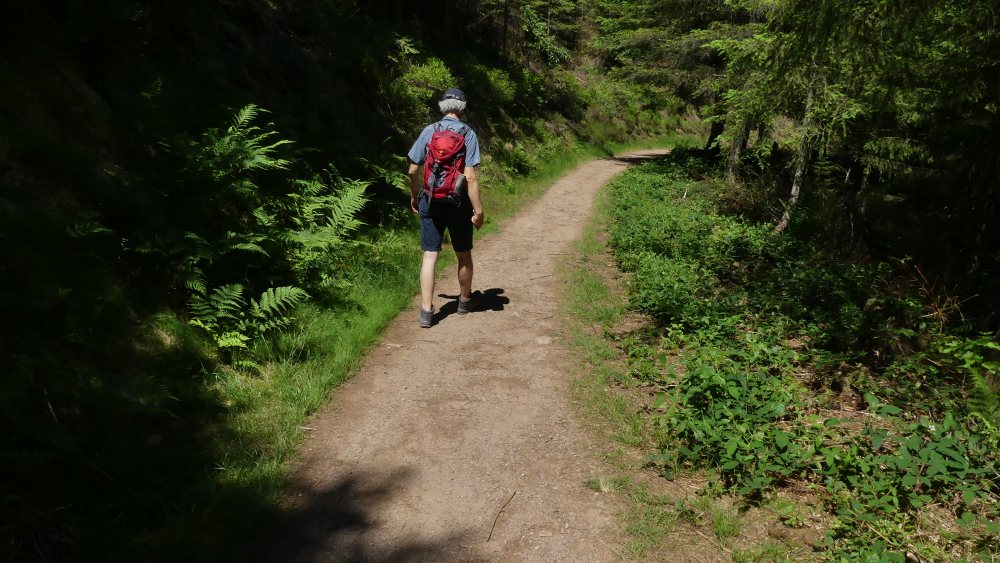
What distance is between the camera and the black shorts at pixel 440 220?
545 cm

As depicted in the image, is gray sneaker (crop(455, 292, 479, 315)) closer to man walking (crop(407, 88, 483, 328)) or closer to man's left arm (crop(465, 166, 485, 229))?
man walking (crop(407, 88, 483, 328))

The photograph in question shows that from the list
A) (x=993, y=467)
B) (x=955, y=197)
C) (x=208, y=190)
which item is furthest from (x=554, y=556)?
(x=955, y=197)

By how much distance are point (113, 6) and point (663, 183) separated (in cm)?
1218

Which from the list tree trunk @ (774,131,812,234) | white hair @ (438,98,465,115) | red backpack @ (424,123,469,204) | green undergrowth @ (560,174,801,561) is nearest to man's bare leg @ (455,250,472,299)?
red backpack @ (424,123,469,204)

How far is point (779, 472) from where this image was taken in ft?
11.3

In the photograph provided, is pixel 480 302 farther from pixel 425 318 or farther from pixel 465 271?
pixel 425 318

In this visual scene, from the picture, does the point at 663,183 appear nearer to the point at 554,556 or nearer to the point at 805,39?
the point at 805,39

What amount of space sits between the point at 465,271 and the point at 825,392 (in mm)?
3510

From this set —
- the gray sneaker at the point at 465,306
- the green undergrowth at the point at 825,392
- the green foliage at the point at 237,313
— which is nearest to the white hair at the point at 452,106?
the gray sneaker at the point at 465,306

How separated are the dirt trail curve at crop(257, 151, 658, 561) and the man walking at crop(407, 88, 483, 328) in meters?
0.80

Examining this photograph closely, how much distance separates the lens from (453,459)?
364 cm

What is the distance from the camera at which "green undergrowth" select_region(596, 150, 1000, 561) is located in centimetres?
313

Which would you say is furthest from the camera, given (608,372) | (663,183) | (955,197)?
(663,183)

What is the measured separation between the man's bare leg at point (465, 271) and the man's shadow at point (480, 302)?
27 cm
